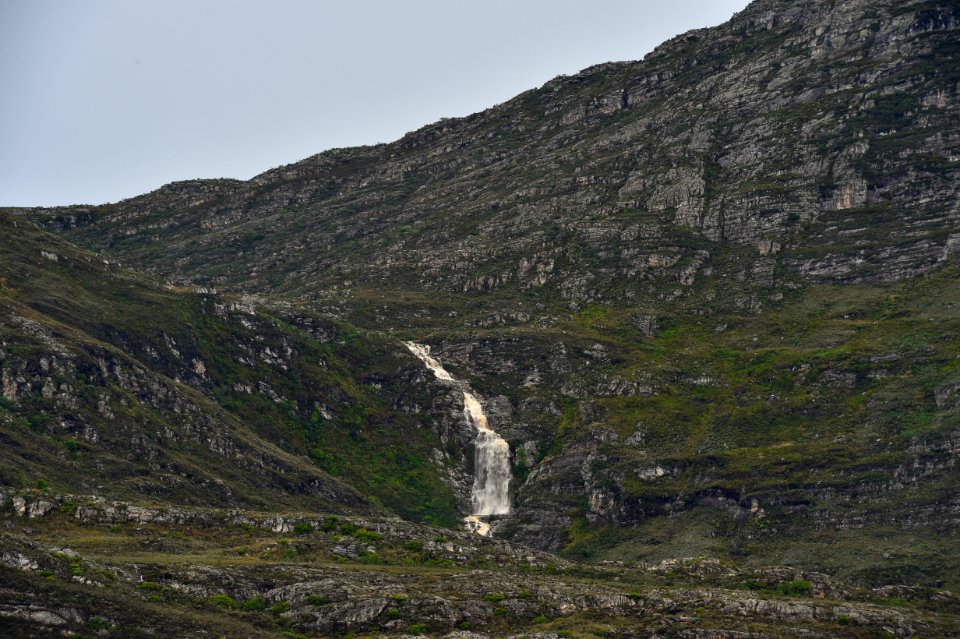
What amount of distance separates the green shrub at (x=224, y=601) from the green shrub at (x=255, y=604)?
115 cm

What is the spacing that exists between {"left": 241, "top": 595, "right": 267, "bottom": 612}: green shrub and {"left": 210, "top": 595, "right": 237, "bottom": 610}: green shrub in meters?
1.15

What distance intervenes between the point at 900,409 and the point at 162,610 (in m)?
121

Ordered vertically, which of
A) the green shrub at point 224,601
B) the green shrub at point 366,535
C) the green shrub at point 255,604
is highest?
the green shrub at point 366,535

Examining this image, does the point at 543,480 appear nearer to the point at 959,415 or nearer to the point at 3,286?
the point at 959,415

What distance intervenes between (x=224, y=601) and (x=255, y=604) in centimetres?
339

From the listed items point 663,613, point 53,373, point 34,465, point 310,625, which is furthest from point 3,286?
point 663,613

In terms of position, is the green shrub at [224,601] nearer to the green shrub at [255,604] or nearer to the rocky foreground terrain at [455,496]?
the rocky foreground terrain at [455,496]

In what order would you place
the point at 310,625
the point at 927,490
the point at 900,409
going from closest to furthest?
the point at 310,625, the point at 927,490, the point at 900,409

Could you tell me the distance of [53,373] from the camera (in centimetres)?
15338

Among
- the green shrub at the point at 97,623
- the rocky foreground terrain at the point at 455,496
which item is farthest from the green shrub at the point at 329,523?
the green shrub at the point at 97,623

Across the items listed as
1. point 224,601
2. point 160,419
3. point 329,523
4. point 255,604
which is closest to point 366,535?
point 329,523

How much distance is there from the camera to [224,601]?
94562 mm

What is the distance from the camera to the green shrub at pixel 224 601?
9381 cm

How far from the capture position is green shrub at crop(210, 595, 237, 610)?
Answer: 308 ft
